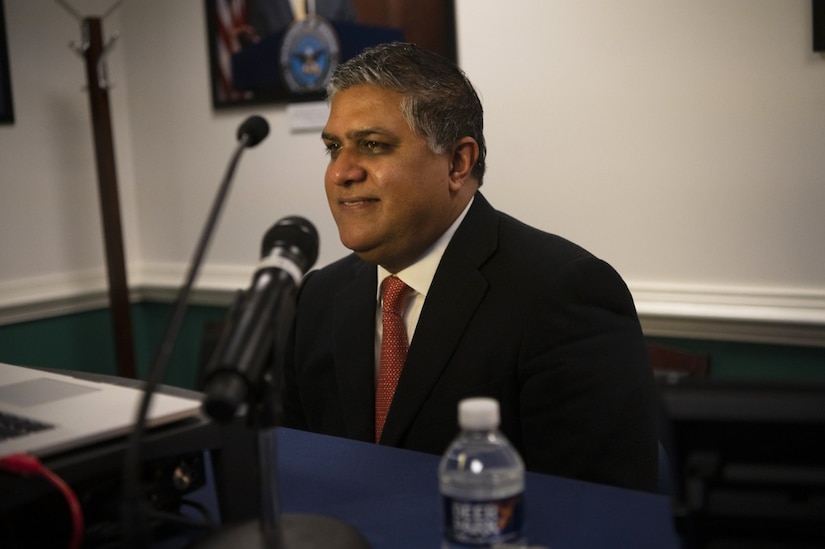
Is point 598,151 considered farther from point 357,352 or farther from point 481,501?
point 481,501

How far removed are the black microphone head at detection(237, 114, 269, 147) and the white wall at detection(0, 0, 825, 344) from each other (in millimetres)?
1812

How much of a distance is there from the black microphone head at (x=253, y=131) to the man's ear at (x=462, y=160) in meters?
0.79

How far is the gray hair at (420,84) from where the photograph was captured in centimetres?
182

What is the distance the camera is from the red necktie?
71.0 inches

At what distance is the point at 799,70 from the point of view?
97.7 inches

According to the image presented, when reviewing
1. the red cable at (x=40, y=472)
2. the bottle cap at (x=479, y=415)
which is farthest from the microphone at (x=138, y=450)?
the bottle cap at (x=479, y=415)

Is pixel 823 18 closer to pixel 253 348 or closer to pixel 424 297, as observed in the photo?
pixel 424 297

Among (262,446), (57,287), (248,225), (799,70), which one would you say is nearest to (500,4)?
(799,70)

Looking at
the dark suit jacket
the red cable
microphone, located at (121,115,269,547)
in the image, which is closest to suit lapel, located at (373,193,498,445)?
the dark suit jacket

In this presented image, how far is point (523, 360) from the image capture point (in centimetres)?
171

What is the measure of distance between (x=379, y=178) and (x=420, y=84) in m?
0.20

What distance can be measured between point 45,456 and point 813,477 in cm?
78

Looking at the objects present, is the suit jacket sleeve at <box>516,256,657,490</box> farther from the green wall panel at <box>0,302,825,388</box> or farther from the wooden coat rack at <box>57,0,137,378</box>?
the wooden coat rack at <box>57,0,137,378</box>

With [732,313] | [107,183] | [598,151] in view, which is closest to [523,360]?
[732,313]
